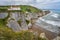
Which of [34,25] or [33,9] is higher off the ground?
[33,9]

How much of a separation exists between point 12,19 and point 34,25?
0.86 meters

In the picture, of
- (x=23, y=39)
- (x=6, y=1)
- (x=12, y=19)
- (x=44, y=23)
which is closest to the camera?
(x=23, y=39)

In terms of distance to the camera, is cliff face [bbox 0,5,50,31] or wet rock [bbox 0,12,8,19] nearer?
cliff face [bbox 0,5,50,31]

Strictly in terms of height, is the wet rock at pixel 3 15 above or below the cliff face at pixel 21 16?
above

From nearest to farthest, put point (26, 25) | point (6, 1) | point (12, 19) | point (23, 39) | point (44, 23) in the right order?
point (23, 39)
point (12, 19)
point (26, 25)
point (6, 1)
point (44, 23)

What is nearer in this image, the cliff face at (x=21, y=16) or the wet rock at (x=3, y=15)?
the cliff face at (x=21, y=16)

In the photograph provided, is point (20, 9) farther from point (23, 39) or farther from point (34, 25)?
point (23, 39)

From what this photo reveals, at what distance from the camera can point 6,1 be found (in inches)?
167

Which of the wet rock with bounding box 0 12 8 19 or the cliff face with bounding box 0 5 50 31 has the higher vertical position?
the wet rock with bounding box 0 12 8 19

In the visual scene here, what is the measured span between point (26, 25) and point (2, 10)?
0.68 m

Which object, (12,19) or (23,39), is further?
(12,19)

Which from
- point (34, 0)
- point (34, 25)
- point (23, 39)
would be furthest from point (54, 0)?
point (23, 39)

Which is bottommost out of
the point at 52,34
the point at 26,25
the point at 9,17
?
the point at 52,34

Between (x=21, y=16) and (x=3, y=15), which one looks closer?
(x=3, y=15)
